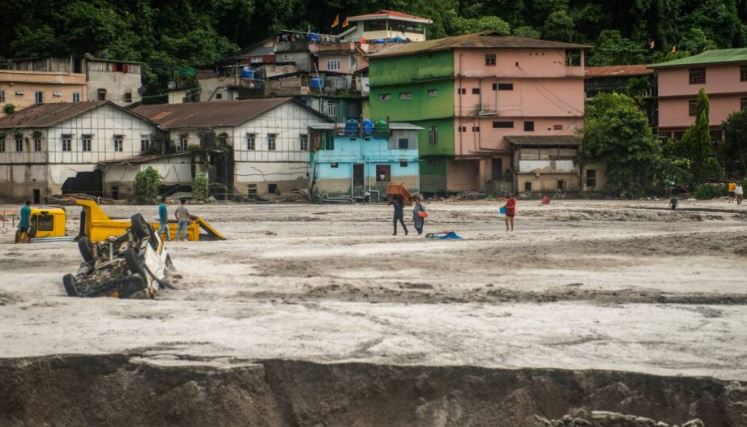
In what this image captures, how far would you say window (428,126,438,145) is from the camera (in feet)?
226

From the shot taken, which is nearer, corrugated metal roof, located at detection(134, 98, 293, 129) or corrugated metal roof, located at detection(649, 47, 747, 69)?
corrugated metal roof, located at detection(134, 98, 293, 129)

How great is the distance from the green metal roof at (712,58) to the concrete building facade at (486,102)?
24.5 ft

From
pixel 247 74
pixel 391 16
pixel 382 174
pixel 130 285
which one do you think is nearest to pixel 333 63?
pixel 391 16

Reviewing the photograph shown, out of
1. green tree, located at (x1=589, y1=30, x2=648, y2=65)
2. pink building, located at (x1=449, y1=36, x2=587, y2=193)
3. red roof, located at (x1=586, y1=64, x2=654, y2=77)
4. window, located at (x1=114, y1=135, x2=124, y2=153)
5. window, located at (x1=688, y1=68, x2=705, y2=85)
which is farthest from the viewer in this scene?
green tree, located at (x1=589, y1=30, x2=648, y2=65)

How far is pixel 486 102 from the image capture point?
6806cm

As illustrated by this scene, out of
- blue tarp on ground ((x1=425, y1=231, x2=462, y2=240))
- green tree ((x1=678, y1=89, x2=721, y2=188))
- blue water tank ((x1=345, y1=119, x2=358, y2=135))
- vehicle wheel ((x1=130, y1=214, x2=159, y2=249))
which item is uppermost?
blue water tank ((x1=345, y1=119, x2=358, y2=135))

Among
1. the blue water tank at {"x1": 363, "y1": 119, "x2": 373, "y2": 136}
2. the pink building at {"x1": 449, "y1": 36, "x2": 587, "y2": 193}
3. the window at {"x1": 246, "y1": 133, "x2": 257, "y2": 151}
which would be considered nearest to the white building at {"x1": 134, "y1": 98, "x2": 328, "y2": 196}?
the window at {"x1": 246, "y1": 133, "x2": 257, "y2": 151}

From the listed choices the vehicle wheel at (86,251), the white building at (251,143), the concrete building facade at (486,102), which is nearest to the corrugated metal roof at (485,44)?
the concrete building facade at (486,102)

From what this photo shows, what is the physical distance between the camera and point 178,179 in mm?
63688

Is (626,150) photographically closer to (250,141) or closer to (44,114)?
(250,141)

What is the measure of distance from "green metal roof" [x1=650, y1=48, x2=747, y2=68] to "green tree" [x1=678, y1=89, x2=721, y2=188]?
21.6 ft

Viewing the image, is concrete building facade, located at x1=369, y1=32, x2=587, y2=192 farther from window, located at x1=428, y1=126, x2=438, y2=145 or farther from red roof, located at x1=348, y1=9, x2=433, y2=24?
red roof, located at x1=348, y1=9, x2=433, y2=24

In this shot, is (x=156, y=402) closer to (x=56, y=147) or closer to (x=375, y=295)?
(x=375, y=295)

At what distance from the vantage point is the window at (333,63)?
82500 mm
